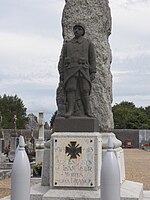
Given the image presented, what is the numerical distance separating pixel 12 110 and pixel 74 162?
73238 mm

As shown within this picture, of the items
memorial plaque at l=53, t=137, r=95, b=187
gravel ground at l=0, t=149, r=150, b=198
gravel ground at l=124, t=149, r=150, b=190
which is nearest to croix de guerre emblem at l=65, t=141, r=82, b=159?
memorial plaque at l=53, t=137, r=95, b=187

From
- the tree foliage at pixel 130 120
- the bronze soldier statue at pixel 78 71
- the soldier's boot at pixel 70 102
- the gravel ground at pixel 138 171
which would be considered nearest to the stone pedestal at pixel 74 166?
the soldier's boot at pixel 70 102

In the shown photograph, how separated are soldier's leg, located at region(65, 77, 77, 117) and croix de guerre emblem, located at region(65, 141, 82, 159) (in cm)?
56

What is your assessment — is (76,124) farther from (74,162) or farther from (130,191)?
(130,191)

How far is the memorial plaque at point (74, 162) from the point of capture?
7.60 m

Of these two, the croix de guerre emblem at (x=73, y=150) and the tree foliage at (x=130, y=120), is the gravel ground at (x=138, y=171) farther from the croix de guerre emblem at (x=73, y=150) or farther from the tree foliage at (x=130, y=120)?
the tree foliage at (x=130, y=120)

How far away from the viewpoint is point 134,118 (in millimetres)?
88438

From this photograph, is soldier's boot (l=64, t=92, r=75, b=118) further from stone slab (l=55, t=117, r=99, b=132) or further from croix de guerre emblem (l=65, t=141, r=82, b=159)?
croix de guerre emblem (l=65, t=141, r=82, b=159)

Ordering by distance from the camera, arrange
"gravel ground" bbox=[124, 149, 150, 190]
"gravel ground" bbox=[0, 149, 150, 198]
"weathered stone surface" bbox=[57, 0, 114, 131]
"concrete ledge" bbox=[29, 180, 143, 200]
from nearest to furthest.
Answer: "concrete ledge" bbox=[29, 180, 143, 200], "weathered stone surface" bbox=[57, 0, 114, 131], "gravel ground" bbox=[0, 149, 150, 198], "gravel ground" bbox=[124, 149, 150, 190]

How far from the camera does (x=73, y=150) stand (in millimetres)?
7660

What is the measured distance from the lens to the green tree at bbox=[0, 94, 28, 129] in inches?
3068

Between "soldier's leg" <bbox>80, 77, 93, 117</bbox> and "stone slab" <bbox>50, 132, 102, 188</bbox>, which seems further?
"soldier's leg" <bbox>80, 77, 93, 117</bbox>

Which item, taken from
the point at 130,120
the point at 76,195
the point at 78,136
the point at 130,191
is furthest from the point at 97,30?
the point at 130,120

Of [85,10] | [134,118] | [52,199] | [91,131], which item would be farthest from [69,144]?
[134,118]
